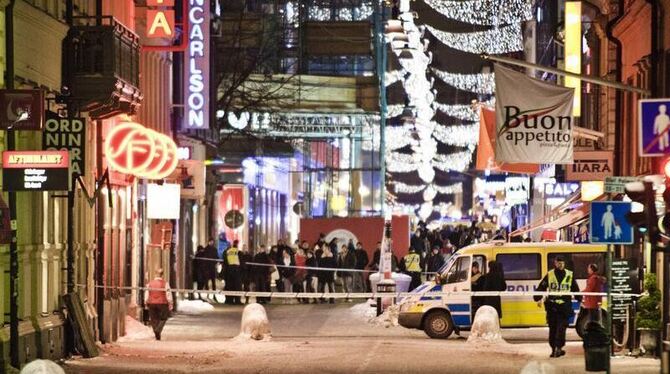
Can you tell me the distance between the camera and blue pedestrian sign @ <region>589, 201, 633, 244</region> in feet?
65.5

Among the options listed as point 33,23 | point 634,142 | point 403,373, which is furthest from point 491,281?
point 33,23

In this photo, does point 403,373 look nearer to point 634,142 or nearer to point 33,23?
point 33,23

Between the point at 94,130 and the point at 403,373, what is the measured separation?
9.16 meters

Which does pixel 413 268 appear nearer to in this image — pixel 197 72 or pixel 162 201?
pixel 197 72

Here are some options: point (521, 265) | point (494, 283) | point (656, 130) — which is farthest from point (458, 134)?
point (656, 130)

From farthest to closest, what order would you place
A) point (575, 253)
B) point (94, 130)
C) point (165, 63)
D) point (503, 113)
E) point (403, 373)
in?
point (165, 63) → point (575, 253) → point (94, 130) → point (503, 113) → point (403, 373)

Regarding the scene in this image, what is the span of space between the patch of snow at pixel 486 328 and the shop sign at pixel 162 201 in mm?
9596

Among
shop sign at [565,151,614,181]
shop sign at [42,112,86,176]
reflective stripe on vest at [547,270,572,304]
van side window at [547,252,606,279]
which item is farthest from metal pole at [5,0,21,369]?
van side window at [547,252,606,279]

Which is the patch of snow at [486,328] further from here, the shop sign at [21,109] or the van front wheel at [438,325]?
the shop sign at [21,109]

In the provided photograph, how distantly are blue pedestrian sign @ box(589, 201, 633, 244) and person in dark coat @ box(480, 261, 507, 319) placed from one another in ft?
36.2

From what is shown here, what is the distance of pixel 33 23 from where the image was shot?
24172 millimetres

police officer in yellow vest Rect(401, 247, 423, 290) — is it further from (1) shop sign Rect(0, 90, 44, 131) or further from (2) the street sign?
(1) shop sign Rect(0, 90, 44, 131)

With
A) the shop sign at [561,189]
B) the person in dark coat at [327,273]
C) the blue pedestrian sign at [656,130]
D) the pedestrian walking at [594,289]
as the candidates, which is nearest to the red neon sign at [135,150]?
the pedestrian walking at [594,289]

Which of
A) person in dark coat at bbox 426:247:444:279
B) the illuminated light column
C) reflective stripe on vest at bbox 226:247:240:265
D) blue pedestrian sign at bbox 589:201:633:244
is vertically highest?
the illuminated light column
